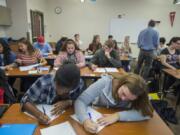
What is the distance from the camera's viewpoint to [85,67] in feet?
10.3

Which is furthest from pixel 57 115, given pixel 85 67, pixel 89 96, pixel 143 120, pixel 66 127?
pixel 85 67

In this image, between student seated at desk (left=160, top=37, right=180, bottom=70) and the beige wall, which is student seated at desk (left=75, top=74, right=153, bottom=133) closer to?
student seated at desk (left=160, top=37, right=180, bottom=70)

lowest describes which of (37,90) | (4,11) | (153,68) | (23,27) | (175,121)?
(175,121)

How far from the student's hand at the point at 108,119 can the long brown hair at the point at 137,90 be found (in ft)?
0.47

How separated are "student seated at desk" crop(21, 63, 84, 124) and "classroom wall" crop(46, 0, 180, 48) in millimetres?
6072

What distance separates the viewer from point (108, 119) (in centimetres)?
124

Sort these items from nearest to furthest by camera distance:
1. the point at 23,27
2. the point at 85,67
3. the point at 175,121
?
the point at 175,121 < the point at 85,67 < the point at 23,27

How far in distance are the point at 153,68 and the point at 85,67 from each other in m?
1.99

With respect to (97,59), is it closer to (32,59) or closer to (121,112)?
(32,59)

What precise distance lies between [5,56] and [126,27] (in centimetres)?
525

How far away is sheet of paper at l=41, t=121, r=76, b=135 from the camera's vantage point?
1.12 meters

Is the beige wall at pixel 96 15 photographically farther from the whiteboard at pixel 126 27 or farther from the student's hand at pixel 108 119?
the student's hand at pixel 108 119

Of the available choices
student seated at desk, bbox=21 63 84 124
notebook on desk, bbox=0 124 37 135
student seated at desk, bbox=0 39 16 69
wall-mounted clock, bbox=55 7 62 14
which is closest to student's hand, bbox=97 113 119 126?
student seated at desk, bbox=21 63 84 124

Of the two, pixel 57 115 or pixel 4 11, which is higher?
pixel 4 11
